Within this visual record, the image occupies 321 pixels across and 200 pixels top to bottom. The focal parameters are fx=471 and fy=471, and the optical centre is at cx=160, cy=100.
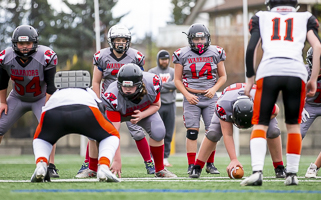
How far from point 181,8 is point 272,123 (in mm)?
25655

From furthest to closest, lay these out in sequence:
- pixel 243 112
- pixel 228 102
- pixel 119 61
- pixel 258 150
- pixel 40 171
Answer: pixel 119 61, pixel 228 102, pixel 243 112, pixel 40 171, pixel 258 150

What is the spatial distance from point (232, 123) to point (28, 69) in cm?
248

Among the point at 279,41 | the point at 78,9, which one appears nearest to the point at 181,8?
the point at 78,9

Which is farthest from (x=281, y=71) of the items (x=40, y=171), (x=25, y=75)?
(x=25, y=75)

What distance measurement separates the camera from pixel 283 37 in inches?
159

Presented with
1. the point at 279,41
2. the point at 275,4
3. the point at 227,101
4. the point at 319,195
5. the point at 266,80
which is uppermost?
the point at 275,4

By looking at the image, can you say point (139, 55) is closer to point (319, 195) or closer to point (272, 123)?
point (272, 123)

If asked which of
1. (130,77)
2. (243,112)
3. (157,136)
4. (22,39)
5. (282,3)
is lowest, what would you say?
(157,136)

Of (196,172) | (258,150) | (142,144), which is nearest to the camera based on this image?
(258,150)

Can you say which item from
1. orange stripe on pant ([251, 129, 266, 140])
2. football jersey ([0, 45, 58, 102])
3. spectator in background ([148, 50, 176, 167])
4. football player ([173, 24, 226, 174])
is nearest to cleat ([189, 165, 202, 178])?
football player ([173, 24, 226, 174])

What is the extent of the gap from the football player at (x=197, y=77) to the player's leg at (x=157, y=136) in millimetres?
1018

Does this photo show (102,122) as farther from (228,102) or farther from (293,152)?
(293,152)

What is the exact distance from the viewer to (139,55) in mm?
6066

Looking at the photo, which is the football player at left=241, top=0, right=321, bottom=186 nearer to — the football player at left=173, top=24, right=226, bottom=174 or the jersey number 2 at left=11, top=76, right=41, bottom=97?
the football player at left=173, top=24, right=226, bottom=174
